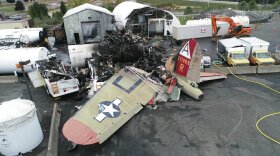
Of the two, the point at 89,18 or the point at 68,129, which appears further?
the point at 89,18

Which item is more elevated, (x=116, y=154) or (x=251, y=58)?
(x=251, y=58)

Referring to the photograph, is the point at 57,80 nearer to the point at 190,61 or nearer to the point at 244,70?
the point at 190,61

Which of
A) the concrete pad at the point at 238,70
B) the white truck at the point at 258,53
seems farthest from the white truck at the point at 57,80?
the white truck at the point at 258,53

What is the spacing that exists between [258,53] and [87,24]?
2842cm

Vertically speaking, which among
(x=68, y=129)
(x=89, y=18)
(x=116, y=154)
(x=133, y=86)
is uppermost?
(x=89, y=18)

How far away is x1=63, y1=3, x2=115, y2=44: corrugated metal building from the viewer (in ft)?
144

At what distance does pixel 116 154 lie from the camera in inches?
702

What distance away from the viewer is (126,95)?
21828 millimetres

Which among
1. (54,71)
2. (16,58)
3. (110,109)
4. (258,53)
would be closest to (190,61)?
(110,109)

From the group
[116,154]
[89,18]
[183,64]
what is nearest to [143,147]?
[116,154]

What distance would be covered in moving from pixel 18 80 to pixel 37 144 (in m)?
15.5

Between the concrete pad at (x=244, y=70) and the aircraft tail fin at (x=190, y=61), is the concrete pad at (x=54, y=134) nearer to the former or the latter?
the aircraft tail fin at (x=190, y=61)

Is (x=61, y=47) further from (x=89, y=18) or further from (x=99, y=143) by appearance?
(x=99, y=143)

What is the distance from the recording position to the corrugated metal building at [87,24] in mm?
43875
